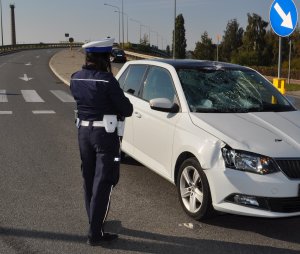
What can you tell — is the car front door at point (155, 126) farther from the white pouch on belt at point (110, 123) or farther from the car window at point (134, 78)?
the white pouch on belt at point (110, 123)

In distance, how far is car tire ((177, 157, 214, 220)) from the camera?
180 inches

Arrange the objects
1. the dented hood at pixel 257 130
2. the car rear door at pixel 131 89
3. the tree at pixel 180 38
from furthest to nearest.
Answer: the tree at pixel 180 38 → the car rear door at pixel 131 89 → the dented hood at pixel 257 130

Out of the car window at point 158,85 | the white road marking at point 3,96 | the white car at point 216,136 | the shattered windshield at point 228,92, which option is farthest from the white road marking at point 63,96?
the shattered windshield at point 228,92

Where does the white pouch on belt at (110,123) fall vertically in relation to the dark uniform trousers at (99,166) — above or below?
above

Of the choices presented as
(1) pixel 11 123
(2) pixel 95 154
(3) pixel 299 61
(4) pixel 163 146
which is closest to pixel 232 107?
(4) pixel 163 146

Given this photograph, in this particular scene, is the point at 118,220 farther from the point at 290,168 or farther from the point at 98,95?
the point at 290,168

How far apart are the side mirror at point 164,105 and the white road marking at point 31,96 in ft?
39.2

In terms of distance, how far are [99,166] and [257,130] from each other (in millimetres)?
1655

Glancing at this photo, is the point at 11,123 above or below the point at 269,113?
below

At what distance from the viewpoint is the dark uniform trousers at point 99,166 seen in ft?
13.2

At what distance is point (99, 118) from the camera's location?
4.03 metres

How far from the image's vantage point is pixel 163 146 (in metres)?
5.38

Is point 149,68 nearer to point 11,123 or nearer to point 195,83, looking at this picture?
point 195,83

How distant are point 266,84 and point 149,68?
60.8 inches
